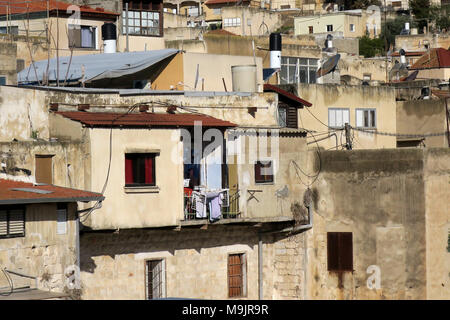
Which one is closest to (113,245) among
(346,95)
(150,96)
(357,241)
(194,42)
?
(150,96)

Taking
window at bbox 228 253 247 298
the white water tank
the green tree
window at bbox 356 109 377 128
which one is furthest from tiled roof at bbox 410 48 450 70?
window at bbox 228 253 247 298

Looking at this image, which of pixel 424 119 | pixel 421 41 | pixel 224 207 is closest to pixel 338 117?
pixel 424 119

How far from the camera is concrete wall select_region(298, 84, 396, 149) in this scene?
40188 millimetres

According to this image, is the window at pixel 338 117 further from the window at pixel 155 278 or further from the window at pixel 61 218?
the window at pixel 61 218

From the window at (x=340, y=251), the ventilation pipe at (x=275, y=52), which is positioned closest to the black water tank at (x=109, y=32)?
the ventilation pipe at (x=275, y=52)

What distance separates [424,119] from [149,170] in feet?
50.0

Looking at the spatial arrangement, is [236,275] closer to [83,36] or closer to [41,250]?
[41,250]

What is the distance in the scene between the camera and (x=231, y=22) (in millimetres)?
84562

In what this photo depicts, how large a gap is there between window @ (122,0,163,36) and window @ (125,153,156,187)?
19587 millimetres

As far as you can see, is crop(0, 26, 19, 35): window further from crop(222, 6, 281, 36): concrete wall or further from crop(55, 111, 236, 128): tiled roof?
crop(222, 6, 281, 36): concrete wall

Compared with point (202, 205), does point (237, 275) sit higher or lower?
lower

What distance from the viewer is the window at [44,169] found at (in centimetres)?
2917

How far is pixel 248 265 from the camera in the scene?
34375 millimetres
